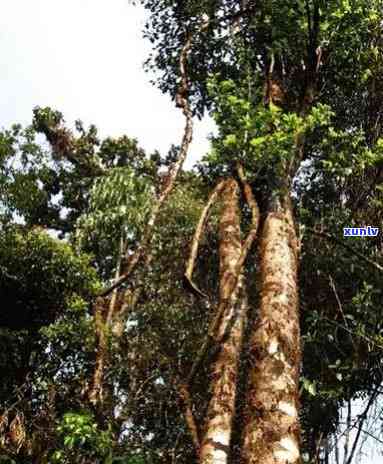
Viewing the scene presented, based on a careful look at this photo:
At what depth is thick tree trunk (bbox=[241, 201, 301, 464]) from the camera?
4656 mm

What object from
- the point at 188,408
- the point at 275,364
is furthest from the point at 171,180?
the point at 188,408

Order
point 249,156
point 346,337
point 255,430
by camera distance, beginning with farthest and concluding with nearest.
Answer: point 346,337, point 249,156, point 255,430

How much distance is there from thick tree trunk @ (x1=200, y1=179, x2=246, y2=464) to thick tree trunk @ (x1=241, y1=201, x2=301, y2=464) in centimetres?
42

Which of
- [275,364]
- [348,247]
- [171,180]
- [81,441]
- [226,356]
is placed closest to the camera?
[275,364]

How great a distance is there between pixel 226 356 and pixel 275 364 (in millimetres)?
953

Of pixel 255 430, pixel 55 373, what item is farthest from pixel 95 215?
pixel 255 430

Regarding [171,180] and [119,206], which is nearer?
[171,180]

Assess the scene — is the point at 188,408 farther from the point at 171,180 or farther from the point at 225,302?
the point at 171,180

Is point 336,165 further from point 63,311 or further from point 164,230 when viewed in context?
point 63,311

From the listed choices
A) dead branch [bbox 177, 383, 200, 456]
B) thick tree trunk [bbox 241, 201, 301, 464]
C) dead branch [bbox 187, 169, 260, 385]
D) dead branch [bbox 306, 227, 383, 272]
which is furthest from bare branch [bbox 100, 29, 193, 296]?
dead branch [bbox 306, 227, 383, 272]

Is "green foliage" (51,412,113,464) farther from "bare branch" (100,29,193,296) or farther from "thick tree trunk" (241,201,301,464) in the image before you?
"thick tree trunk" (241,201,301,464)

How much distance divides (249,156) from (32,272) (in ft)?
37.9

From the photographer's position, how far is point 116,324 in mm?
17234

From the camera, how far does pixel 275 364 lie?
5191 mm
